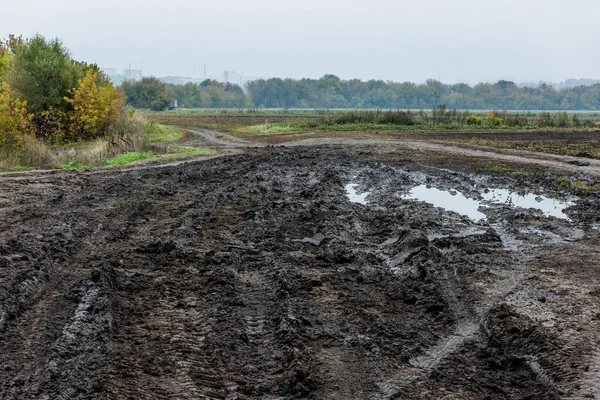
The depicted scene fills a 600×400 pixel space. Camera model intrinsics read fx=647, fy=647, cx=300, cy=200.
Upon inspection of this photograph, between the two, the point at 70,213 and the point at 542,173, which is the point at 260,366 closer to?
the point at 70,213

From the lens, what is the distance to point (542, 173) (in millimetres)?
21562

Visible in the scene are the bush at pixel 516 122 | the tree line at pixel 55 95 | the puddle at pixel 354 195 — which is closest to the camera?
the puddle at pixel 354 195

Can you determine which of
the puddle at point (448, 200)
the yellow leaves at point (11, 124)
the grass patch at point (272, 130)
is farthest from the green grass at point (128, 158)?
the grass patch at point (272, 130)

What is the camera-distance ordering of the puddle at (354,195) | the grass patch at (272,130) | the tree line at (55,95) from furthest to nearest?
the grass patch at (272,130), the tree line at (55,95), the puddle at (354,195)

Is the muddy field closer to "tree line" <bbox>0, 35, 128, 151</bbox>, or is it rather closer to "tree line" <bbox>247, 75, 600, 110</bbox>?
"tree line" <bbox>0, 35, 128, 151</bbox>

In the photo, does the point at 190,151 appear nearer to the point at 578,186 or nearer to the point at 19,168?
the point at 19,168

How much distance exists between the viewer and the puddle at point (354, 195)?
55.8 ft

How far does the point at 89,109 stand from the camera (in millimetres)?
31703

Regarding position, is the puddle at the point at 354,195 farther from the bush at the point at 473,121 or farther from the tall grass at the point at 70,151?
the bush at the point at 473,121

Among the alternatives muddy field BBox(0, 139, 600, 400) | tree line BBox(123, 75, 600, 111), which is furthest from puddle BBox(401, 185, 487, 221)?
tree line BBox(123, 75, 600, 111)

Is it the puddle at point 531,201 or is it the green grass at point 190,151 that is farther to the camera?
the green grass at point 190,151

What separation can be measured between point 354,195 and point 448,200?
2563 millimetres

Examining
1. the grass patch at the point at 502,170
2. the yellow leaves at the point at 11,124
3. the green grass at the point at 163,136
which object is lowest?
the green grass at the point at 163,136

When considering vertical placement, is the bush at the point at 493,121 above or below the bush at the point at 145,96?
below
